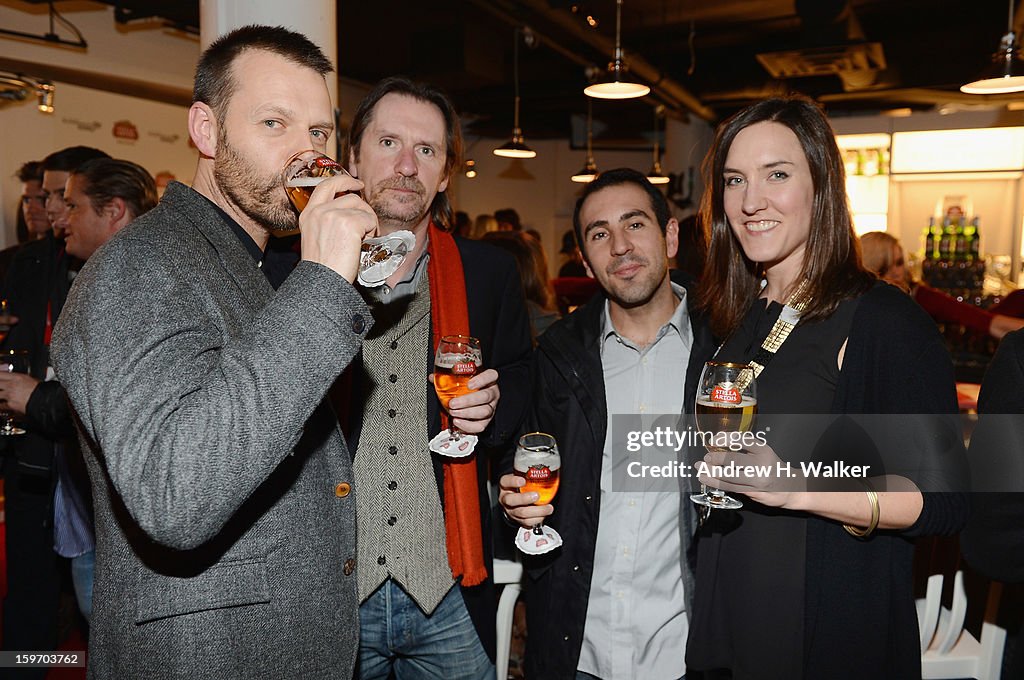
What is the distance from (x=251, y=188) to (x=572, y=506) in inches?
46.3

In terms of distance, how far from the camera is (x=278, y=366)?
3.52 ft

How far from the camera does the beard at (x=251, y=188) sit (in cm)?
137

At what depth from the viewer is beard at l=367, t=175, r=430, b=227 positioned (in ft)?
6.56

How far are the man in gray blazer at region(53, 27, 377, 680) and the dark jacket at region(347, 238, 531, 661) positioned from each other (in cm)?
53

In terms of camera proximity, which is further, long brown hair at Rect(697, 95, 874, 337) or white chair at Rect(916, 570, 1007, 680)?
white chair at Rect(916, 570, 1007, 680)

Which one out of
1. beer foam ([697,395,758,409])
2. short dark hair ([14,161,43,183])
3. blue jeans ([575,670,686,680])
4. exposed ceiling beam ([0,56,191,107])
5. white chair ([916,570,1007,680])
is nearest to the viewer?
beer foam ([697,395,758,409])

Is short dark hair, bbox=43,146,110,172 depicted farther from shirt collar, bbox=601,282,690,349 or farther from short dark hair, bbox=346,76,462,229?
shirt collar, bbox=601,282,690,349

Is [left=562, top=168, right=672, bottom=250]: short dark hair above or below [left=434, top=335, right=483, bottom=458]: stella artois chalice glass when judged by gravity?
above

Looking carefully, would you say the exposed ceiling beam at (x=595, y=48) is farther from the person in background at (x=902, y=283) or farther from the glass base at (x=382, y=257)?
the glass base at (x=382, y=257)

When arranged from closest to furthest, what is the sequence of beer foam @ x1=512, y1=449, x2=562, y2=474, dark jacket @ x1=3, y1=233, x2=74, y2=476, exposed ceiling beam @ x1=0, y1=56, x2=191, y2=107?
beer foam @ x1=512, y1=449, x2=562, y2=474, dark jacket @ x1=3, y1=233, x2=74, y2=476, exposed ceiling beam @ x1=0, y1=56, x2=191, y2=107

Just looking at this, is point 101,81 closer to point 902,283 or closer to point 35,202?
point 35,202

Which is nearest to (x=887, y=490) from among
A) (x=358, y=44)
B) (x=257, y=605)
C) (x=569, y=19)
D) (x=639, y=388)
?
(x=639, y=388)

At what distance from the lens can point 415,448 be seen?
76.0 inches

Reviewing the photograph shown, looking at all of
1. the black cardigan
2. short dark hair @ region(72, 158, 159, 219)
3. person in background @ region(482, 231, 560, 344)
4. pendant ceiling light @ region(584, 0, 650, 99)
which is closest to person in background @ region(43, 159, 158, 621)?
short dark hair @ region(72, 158, 159, 219)
